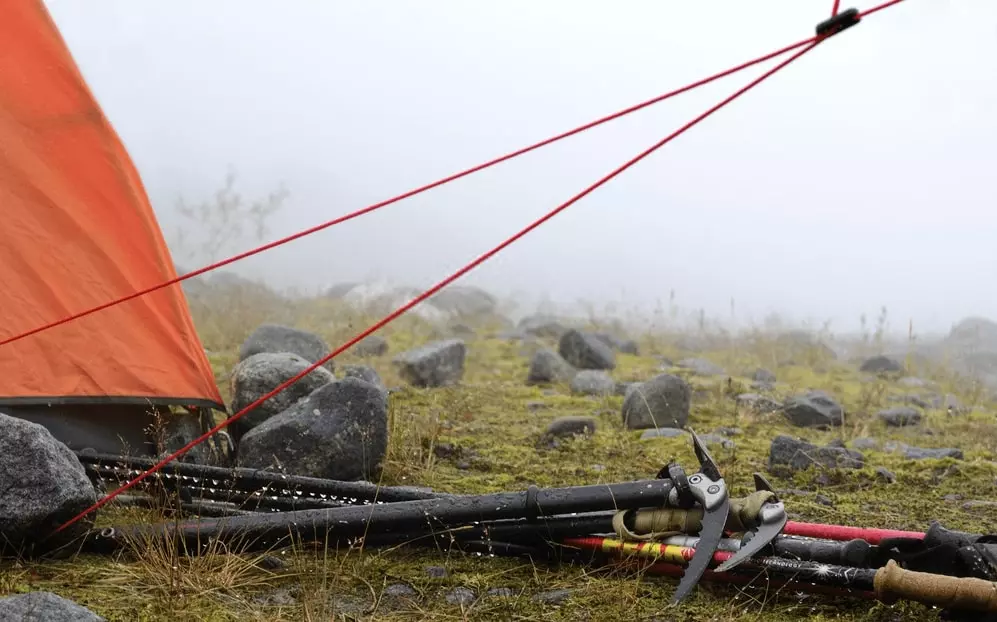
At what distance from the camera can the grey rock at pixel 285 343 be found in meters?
6.04

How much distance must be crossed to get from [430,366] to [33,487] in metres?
4.57

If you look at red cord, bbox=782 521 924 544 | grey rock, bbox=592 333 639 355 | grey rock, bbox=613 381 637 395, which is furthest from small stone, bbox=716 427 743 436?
grey rock, bbox=592 333 639 355

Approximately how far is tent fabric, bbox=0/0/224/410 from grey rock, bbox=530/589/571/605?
2.00 metres

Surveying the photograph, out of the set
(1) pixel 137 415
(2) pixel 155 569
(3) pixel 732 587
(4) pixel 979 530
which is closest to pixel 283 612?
(2) pixel 155 569

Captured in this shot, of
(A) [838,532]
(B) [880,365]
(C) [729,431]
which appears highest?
(A) [838,532]

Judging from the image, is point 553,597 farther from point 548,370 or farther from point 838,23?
point 548,370

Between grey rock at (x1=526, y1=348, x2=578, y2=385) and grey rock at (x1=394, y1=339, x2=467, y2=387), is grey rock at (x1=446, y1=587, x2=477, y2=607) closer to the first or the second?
grey rock at (x1=394, y1=339, x2=467, y2=387)

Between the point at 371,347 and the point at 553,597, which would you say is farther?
the point at 371,347

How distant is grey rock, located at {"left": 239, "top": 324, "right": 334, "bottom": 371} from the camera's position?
19.8 feet

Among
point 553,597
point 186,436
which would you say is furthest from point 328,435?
point 553,597

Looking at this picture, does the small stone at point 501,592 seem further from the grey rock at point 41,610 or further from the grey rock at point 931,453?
the grey rock at point 931,453

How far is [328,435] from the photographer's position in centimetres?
368

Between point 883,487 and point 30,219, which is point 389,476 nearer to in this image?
point 30,219

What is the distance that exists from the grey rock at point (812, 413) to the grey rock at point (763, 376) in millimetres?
2206
